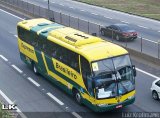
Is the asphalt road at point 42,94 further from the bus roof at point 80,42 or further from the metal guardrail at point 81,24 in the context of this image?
the bus roof at point 80,42

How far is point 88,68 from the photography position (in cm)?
1825

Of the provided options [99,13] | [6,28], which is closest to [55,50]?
[6,28]

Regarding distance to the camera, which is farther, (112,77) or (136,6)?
(136,6)

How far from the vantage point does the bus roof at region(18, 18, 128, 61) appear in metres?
18.5

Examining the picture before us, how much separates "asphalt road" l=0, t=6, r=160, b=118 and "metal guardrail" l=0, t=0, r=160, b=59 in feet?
4.71

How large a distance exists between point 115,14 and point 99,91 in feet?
108

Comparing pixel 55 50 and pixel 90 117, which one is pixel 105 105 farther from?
pixel 55 50

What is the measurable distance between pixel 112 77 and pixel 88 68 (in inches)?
45.6

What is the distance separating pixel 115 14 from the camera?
49875 millimetres

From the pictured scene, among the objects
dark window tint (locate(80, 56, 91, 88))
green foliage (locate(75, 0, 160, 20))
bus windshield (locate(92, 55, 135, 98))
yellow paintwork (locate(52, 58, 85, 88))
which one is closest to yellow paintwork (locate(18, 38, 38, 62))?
yellow paintwork (locate(52, 58, 85, 88))

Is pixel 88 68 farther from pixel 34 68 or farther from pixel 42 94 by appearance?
pixel 34 68

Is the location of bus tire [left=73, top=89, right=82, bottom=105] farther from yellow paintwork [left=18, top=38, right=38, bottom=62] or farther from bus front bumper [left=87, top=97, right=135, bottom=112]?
yellow paintwork [left=18, top=38, right=38, bottom=62]

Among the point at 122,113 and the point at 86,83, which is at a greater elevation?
the point at 86,83

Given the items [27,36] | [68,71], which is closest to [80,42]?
[68,71]
